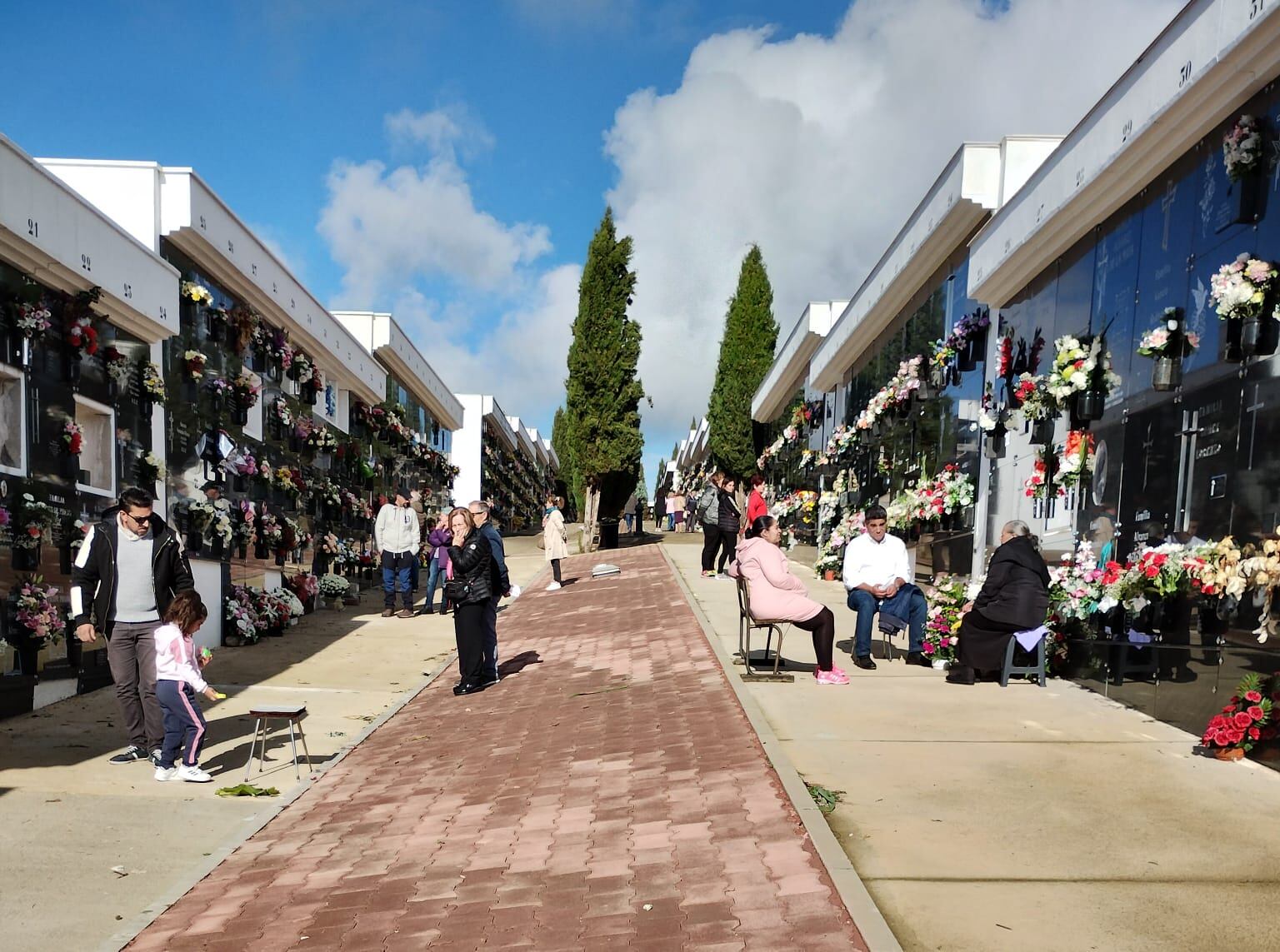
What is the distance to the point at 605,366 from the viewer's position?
85.0 ft

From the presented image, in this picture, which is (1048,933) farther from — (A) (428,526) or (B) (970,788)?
(A) (428,526)

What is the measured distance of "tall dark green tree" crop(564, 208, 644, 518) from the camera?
2588 cm

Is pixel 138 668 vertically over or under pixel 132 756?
over

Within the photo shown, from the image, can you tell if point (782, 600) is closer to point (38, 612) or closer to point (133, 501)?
point (133, 501)

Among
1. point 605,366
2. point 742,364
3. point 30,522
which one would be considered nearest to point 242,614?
point 30,522

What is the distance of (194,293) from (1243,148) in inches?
392

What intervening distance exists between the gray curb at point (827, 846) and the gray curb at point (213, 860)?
2.76m

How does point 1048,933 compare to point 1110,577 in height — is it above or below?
below

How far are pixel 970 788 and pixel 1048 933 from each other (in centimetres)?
165

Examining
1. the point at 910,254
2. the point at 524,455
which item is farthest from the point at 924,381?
the point at 524,455

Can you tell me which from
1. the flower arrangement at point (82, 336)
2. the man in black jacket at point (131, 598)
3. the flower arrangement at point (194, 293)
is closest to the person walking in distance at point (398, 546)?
the flower arrangement at point (194, 293)

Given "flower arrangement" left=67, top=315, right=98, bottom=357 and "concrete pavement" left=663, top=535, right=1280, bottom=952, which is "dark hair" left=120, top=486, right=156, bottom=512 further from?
"concrete pavement" left=663, top=535, right=1280, bottom=952

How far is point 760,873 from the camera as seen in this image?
158 inches

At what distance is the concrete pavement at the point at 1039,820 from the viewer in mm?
3514
